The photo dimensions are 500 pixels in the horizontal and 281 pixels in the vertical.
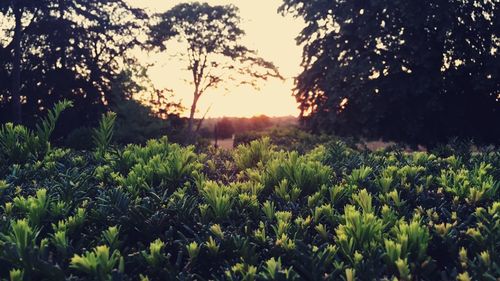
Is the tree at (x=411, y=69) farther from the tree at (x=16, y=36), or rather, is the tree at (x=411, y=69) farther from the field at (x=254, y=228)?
the tree at (x=16, y=36)

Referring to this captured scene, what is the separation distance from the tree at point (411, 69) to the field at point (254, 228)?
16.0 metres

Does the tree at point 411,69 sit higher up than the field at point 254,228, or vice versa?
the tree at point 411,69

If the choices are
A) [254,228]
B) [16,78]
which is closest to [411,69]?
[254,228]

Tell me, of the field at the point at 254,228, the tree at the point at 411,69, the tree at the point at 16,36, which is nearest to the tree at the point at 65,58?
the tree at the point at 16,36

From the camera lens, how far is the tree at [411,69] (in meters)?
19.1

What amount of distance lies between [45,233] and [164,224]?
0.69m

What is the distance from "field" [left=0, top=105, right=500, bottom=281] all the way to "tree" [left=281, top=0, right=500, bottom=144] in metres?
16.0

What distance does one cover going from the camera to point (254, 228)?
297cm

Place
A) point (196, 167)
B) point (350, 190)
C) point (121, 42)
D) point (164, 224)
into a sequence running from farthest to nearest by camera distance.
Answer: point (121, 42) < point (196, 167) < point (350, 190) < point (164, 224)

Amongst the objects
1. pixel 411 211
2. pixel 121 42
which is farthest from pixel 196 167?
pixel 121 42

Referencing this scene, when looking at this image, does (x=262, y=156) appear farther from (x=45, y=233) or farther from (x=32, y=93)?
(x=32, y=93)

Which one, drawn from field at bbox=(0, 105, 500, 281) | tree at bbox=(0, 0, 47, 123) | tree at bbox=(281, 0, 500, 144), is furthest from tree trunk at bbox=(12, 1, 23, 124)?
field at bbox=(0, 105, 500, 281)

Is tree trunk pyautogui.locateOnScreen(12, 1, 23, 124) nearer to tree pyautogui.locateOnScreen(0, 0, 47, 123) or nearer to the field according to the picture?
tree pyautogui.locateOnScreen(0, 0, 47, 123)

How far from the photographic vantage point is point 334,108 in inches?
826
